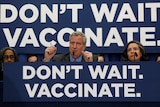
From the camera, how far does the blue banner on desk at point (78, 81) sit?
161 centimetres

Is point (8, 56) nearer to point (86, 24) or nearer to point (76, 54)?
point (76, 54)

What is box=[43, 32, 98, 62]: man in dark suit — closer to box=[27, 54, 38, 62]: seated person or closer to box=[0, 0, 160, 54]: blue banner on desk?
box=[27, 54, 38, 62]: seated person

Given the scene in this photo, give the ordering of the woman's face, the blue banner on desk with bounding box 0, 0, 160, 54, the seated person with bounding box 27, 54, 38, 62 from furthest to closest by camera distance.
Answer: the blue banner on desk with bounding box 0, 0, 160, 54 → the seated person with bounding box 27, 54, 38, 62 → the woman's face

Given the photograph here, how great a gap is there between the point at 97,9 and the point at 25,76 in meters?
1.54

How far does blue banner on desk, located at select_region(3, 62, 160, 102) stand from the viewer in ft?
5.29

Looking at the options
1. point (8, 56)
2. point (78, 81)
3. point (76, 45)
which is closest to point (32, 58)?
point (8, 56)

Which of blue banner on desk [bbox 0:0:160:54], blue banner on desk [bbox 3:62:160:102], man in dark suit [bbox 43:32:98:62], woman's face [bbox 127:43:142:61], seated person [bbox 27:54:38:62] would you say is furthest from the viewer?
blue banner on desk [bbox 0:0:160:54]

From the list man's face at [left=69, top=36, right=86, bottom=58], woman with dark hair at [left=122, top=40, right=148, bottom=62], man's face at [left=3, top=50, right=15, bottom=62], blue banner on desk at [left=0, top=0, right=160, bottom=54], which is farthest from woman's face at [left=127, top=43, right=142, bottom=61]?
man's face at [left=3, top=50, right=15, bottom=62]

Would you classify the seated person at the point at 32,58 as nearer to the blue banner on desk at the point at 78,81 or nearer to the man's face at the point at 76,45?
the man's face at the point at 76,45

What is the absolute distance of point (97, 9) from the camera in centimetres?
304

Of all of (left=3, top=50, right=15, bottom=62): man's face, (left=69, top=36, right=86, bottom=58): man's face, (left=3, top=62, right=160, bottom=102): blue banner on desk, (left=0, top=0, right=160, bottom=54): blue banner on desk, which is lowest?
(left=3, top=62, right=160, bottom=102): blue banner on desk

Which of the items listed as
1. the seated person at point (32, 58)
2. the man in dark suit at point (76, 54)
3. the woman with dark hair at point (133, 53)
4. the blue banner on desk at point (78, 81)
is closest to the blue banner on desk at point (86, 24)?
the seated person at point (32, 58)

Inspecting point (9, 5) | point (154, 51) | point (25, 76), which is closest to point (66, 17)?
point (9, 5)

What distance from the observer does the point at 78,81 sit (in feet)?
5.36
